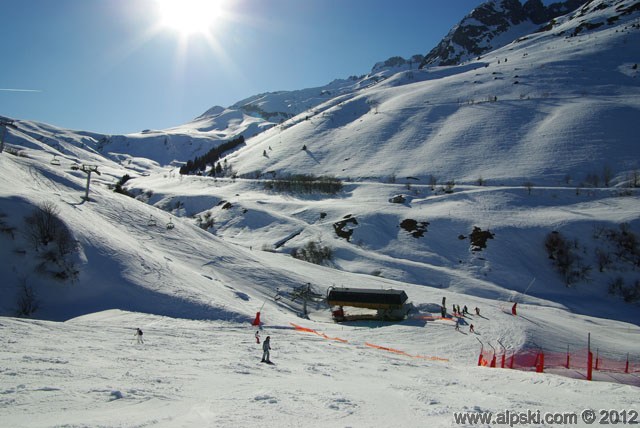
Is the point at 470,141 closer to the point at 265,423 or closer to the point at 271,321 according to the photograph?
the point at 271,321

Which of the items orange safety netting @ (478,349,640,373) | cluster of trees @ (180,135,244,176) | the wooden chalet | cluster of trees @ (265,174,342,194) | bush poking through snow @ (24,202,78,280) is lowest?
orange safety netting @ (478,349,640,373)

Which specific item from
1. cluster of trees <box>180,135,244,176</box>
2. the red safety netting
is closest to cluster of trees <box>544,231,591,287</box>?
the red safety netting

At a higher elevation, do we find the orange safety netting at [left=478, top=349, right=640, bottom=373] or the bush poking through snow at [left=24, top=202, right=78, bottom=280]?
the bush poking through snow at [left=24, top=202, right=78, bottom=280]

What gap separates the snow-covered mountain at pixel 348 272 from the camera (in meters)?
11.2

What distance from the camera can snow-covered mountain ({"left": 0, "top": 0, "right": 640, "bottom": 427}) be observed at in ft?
36.6

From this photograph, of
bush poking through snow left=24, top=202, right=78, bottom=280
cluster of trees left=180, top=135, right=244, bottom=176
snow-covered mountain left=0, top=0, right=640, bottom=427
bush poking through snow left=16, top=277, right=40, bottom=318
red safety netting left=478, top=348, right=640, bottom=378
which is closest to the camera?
snow-covered mountain left=0, top=0, right=640, bottom=427

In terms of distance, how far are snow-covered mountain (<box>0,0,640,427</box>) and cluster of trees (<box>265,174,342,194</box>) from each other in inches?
68.8

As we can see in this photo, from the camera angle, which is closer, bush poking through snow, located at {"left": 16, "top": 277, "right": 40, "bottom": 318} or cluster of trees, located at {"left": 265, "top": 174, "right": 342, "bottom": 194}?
bush poking through snow, located at {"left": 16, "top": 277, "right": 40, "bottom": 318}

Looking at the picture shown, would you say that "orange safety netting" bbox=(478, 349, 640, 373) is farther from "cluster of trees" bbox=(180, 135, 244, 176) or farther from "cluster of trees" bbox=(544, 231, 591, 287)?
"cluster of trees" bbox=(180, 135, 244, 176)

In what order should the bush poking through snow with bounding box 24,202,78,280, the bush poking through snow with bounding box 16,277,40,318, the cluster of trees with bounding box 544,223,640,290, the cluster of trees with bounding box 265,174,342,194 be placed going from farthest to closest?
1. the cluster of trees with bounding box 265,174,342,194
2. the cluster of trees with bounding box 544,223,640,290
3. the bush poking through snow with bounding box 24,202,78,280
4. the bush poking through snow with bounding box 16,277,40,318

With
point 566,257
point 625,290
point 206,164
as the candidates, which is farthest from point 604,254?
point 206,164

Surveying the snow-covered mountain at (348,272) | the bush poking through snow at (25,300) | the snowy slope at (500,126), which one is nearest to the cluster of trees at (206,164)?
the snow-covered mountain at (348,272)

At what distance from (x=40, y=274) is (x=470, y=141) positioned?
329 feet

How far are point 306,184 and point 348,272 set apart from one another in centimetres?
4666
